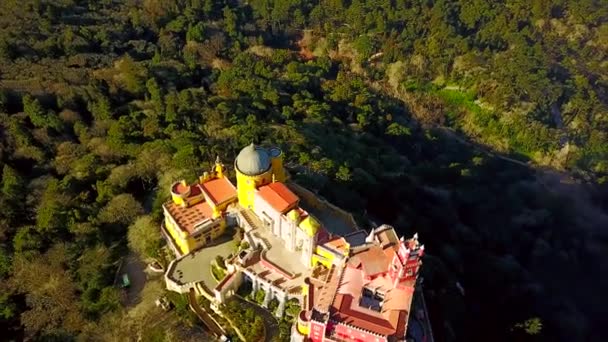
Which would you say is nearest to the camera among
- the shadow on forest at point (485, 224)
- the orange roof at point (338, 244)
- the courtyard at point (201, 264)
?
the orange roof at point (338, 244)

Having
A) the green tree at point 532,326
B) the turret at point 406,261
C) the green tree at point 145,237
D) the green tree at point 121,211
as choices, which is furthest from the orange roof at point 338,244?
the green tree at point 532,326

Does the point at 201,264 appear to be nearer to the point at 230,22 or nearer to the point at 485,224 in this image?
the point at 485,224

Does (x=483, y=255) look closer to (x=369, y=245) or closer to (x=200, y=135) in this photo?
(x=369, y=245)

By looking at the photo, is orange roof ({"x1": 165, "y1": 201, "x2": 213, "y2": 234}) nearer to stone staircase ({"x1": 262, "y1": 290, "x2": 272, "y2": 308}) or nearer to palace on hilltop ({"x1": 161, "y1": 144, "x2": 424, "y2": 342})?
palace on hilltop ({"x1": 161, "y1": 144, "x2": 424, "y2": 342})

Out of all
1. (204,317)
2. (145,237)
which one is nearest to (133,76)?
(145,237)

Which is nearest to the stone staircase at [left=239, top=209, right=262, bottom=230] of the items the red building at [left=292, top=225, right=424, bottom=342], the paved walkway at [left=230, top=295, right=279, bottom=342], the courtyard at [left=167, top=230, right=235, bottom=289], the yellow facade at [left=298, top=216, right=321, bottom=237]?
the courtyard at [left=167, top=230, right=235, bottom=289]

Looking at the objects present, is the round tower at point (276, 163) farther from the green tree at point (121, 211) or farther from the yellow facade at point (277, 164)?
the green tree at point (121, 211)

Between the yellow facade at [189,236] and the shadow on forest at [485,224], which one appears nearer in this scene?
the yellow facade at [189,236]
